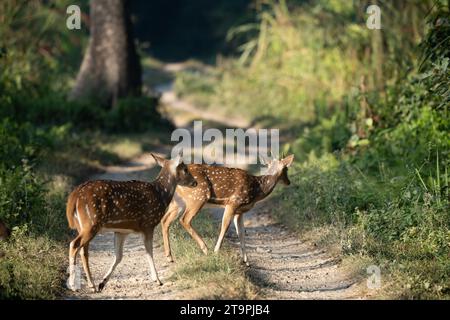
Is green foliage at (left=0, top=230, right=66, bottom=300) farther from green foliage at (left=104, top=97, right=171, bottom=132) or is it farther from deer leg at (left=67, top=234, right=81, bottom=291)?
green foliage at (left=104, top=97, right=171, bottom=132)

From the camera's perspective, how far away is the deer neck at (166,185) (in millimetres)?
9977

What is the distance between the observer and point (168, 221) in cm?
1084

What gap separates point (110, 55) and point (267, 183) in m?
10.9

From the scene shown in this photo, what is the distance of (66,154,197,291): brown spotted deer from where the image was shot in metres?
8.74

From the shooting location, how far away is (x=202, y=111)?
27.8m

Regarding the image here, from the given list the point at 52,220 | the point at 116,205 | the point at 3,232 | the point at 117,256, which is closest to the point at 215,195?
the point at 117,256

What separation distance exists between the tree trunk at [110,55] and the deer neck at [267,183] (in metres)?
10.4

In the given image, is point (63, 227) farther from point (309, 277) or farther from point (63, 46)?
point (63, 46)

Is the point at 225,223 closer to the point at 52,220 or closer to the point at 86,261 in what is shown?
the point at 86,261

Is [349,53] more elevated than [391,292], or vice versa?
[349,53]

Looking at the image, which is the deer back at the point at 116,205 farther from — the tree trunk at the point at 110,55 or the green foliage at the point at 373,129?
the tree trunk at the point at 110,55

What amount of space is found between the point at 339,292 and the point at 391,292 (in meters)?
0.82

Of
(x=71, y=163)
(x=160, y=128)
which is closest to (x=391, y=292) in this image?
(x=71, y=163)
